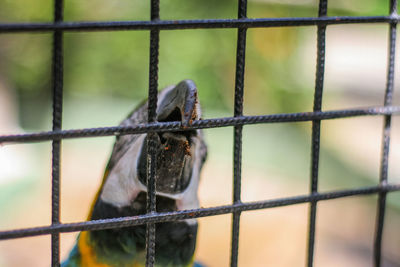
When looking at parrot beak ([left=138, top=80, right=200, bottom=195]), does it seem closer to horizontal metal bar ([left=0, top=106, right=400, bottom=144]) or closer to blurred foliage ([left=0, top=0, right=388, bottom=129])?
horizontal metal bar ([left=0, top=106, right=400, bottom=144])

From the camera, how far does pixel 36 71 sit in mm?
5098

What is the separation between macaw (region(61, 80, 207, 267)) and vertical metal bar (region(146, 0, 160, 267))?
4.0 inches

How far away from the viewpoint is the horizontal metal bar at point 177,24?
0.58 metres

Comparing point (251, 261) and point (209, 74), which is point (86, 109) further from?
point (251, 261)

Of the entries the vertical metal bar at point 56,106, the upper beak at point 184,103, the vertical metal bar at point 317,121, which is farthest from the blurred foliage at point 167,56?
the vertical metal bar at point 56,106

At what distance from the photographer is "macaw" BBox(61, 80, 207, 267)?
907 mm

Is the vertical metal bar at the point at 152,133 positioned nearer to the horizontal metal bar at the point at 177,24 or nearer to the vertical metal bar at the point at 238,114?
the horizontal metal bar at the point at 177,24

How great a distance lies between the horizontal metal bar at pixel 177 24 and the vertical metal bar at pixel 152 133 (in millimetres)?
21

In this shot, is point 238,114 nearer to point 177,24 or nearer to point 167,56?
point 177,24

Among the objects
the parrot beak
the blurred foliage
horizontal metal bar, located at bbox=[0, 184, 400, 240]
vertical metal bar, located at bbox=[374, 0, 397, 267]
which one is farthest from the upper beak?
the blurred foliage

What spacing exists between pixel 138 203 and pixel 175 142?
9.6 inches

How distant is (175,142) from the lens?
2.50ft

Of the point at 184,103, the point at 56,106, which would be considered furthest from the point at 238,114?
the point at 56,106

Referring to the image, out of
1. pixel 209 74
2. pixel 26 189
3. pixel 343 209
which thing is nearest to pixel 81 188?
pixel 26 189
